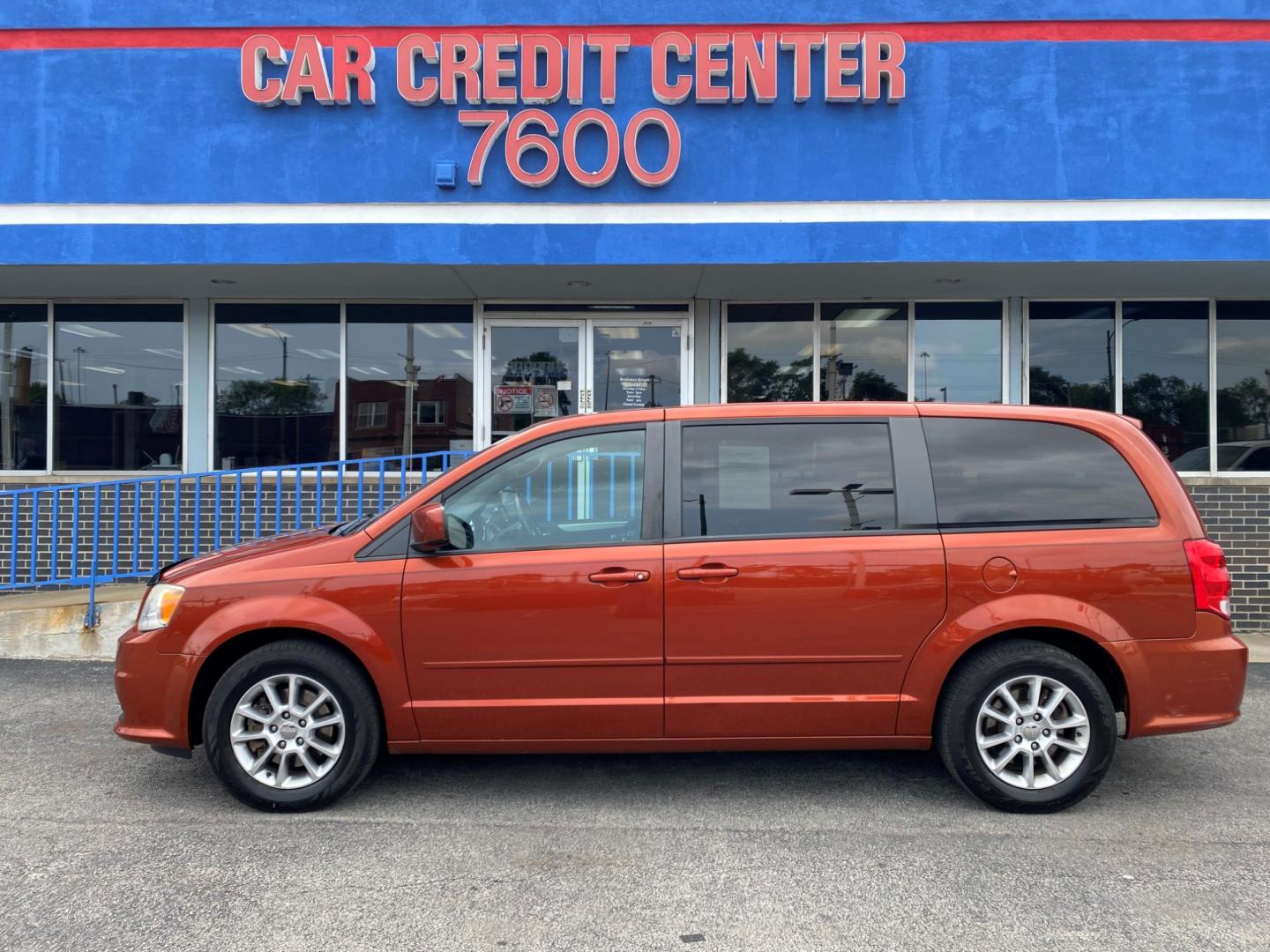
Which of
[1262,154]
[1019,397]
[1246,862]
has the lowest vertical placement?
[1246,862]

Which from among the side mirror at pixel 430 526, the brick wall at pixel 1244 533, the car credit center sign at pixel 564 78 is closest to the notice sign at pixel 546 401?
the car credit center sign at pixel 564 78

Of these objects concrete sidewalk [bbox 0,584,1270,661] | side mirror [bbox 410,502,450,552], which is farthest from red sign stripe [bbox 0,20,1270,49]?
side mirror [bbox 410,502,450,552]

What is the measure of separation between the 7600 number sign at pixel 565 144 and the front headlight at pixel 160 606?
509 cm

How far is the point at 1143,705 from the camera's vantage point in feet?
13.2

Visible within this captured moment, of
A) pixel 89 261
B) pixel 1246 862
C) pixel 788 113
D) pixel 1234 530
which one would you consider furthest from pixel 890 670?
pixel 89 261

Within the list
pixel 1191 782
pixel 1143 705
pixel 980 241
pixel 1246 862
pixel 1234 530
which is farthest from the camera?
pixel 1234 530

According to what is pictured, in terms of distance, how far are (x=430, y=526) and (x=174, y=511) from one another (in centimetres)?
487

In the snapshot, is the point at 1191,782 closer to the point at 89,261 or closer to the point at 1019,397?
the point at 1019,397

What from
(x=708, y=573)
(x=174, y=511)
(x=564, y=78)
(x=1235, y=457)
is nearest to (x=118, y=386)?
(x=174, y=511)

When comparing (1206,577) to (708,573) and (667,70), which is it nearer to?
(708,573)

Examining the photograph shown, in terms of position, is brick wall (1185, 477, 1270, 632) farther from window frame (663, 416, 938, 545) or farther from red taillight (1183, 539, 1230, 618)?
window frame (663, 416, 938, 545)

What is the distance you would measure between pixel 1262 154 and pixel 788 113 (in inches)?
166

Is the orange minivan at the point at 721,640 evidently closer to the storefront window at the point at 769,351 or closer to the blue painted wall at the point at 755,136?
the blue painted wall at the point at 755,136

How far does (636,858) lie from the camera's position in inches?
144
